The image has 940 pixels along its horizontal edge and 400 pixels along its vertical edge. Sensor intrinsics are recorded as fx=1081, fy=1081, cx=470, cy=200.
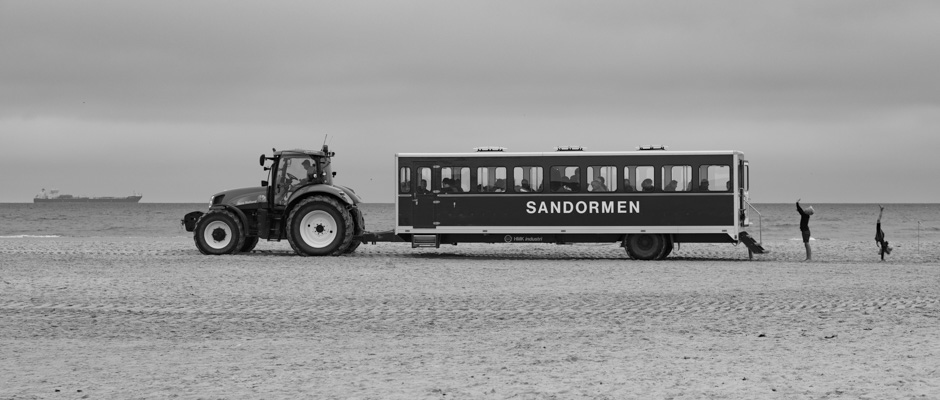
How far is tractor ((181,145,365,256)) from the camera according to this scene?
1075 inches

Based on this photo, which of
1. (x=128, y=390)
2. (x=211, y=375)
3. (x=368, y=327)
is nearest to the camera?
(x=128, y=390)

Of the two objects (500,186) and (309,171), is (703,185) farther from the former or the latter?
(309,171)

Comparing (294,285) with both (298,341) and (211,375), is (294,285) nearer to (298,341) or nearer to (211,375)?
(298,341)

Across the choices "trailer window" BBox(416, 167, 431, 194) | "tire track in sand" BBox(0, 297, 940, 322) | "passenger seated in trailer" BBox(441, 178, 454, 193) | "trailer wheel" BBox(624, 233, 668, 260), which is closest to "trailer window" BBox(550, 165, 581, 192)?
"trailer wheel" BBox(624, 233, 668, 260)

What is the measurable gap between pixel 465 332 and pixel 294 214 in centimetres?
1523

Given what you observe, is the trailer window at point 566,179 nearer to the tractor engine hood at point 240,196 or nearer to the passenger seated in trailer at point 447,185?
the passenger seated in trailer at point 447,185

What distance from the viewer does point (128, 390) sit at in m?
9.02

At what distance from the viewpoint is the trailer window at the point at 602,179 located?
26875 mm

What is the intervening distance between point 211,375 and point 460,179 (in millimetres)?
17920

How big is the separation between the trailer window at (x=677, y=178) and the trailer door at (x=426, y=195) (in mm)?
5678

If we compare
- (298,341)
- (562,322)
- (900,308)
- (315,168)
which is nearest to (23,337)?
(298,341)

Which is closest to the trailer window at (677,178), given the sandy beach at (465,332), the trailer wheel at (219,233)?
the sandy beach at (465,332)

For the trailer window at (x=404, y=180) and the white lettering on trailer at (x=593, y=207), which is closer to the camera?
the white lettering on trailer at (x=593, y=207)

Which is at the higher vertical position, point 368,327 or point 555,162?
point 555,162
